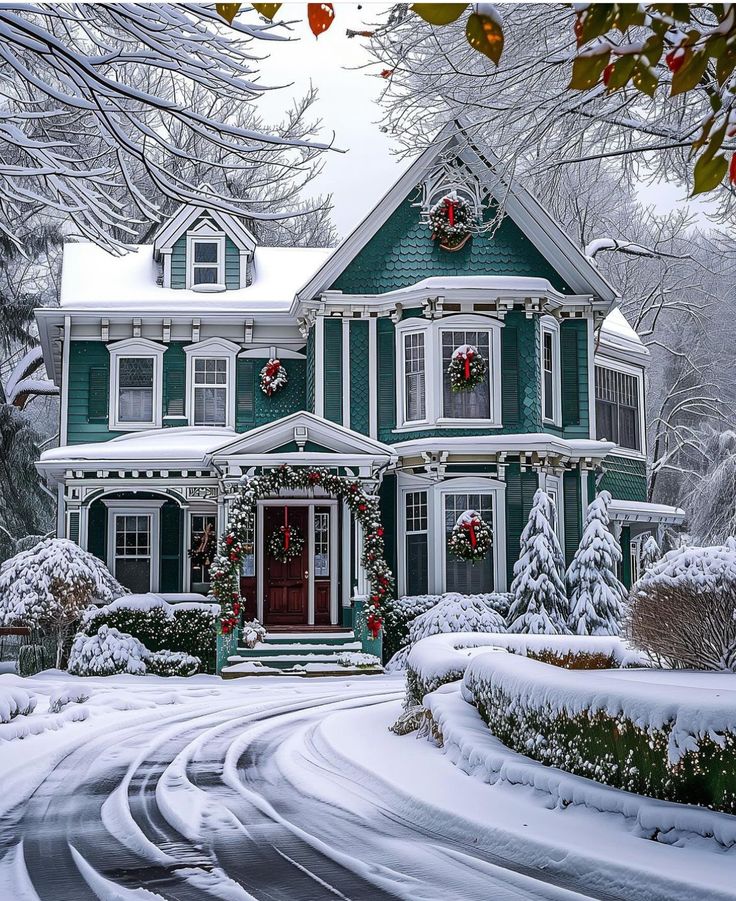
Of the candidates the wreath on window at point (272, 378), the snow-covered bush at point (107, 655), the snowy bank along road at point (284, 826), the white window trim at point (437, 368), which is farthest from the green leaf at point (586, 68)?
the wreath on window at point (272, 378)

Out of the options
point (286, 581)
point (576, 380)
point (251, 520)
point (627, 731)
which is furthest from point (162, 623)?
point (627, 731)

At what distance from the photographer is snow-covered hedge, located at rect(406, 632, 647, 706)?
11.0 meters

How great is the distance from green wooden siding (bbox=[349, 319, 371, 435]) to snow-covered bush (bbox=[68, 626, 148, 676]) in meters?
5.58

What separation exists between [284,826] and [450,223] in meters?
15.0

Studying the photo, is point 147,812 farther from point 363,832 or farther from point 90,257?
point 90,257

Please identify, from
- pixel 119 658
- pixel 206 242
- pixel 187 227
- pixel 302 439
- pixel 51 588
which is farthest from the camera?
pixel 206 242

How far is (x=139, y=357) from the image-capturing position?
22.0m

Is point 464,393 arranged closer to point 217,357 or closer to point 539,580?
point 539,580

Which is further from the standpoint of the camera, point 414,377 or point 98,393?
point 98,393

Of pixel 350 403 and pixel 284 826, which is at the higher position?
pixel 350 403

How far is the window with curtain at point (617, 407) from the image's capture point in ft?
75.6

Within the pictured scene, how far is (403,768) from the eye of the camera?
882cm

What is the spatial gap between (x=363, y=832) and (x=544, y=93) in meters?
7.15

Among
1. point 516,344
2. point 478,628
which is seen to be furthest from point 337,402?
point 478,628
